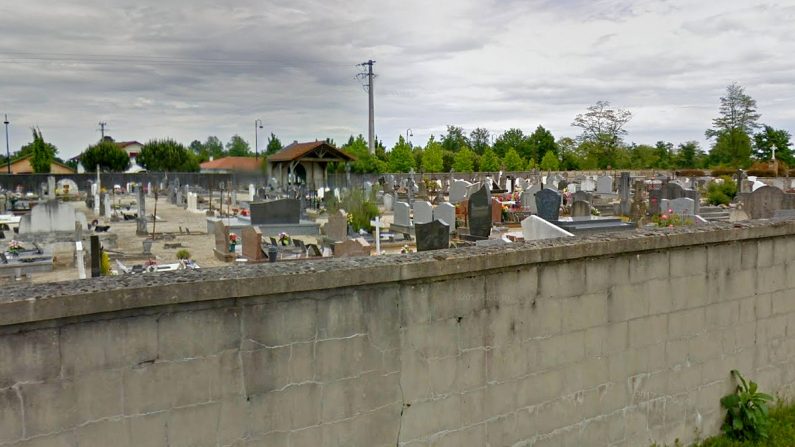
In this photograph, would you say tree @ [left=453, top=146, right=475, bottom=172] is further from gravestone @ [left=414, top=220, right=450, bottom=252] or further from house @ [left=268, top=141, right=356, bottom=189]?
gravestone @ [left=414, top=220, right=450, bottom=252]

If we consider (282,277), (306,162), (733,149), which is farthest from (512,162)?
(282,277)

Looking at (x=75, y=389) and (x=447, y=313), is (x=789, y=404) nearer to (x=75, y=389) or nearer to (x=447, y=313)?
(x=447, y=313)

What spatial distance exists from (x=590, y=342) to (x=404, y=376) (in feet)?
5.34

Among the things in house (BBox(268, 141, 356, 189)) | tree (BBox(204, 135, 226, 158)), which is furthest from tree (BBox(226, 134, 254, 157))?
house (BBox(268, 141, 356, 189))

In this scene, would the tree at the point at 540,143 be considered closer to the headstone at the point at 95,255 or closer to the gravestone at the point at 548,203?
the gravestone at the point at 548,203

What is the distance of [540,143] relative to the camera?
278 ft

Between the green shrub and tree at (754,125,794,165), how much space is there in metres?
43.8

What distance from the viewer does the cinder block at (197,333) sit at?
317 centimetres

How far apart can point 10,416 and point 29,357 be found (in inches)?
10.3

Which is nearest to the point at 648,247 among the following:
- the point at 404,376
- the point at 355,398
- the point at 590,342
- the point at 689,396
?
the point at 590,342

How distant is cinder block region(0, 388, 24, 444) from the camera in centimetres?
280

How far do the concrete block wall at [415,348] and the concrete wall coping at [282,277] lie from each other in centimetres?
1

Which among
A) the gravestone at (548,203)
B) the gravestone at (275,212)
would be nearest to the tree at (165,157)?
the gravestone at (275,212)

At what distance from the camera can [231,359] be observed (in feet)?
11.0
